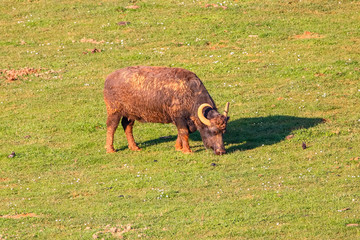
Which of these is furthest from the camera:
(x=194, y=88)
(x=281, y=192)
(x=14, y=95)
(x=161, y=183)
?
(x=14, y=95)

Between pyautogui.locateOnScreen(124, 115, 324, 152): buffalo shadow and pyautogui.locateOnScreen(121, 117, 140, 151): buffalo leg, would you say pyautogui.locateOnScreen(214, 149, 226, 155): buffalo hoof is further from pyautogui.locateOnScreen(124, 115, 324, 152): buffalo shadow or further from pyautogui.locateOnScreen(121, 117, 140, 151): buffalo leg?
pyautogui.locateOnScreen(121, 117, 140, 151): buffalo leg

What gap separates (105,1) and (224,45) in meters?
9.48

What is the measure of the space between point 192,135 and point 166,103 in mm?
2663

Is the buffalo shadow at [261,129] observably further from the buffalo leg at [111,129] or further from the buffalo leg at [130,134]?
the buffalo leg at [111,129]

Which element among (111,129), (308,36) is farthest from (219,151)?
(308,36)

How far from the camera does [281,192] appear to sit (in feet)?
57.5

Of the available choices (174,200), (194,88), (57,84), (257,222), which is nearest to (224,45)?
(57,84)

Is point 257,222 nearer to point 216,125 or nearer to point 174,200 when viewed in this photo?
point 174,200

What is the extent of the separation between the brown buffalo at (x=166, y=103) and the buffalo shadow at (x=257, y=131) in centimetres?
95

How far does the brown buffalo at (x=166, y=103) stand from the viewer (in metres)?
21.5

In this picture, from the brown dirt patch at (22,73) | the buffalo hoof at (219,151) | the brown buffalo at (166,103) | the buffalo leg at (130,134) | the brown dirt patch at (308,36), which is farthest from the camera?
the brown dirt patch at (308,36)

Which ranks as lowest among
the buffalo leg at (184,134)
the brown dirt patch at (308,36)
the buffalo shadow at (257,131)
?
the buffalo shadow at (257,131)

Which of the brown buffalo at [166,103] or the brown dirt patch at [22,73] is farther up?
the brown buffalo at [166,103]

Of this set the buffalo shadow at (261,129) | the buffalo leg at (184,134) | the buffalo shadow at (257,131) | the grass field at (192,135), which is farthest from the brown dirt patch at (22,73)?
the buffalo leg at (184,134)
